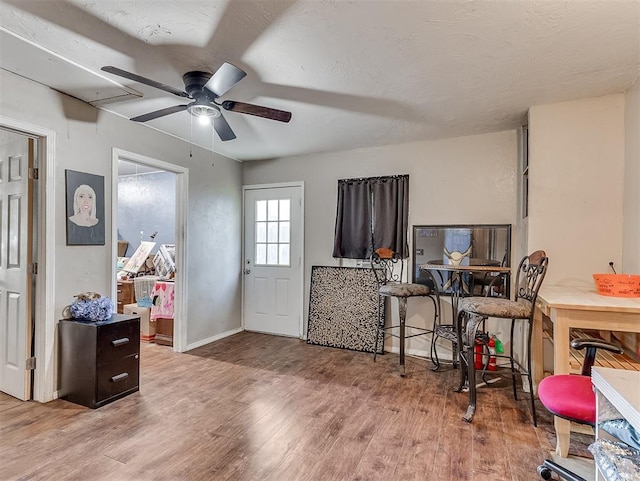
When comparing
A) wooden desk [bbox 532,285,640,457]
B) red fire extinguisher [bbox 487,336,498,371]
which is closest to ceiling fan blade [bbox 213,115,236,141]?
wooden desk [bbox 532,285,640,457]

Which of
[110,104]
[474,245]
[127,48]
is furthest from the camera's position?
[474,245]

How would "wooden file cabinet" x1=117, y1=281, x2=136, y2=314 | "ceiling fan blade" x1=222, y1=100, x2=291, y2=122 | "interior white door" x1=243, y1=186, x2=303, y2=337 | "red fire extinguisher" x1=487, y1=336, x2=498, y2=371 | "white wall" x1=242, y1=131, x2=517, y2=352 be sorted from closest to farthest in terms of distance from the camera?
"ceiling fan blade" x1=222, y1=100, x2=291, y2=122
"red fire extinguisher" x1=487, y1=336, x2=498, y2=371
"white wall" x1=242, y1=131, x2=517, y2=352
"interior white door" x1=243, y1=186, x2=303, y2=337
"wooden file cabinet" x1=117, y1=281, x2=136, y2=314

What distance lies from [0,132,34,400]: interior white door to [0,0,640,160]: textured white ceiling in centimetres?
72

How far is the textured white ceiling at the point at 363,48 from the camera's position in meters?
1.74

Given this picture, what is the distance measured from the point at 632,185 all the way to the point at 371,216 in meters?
2.37

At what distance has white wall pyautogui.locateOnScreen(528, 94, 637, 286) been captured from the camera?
2703mm

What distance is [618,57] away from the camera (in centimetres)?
215

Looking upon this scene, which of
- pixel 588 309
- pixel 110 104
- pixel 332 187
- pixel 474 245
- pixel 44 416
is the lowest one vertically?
pixel 44 416

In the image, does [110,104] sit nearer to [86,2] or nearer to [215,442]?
[86,2]

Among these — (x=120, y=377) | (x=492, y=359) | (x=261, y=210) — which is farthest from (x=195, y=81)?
(x=492, y=359)

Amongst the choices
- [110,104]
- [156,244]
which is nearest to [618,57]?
[110,104]

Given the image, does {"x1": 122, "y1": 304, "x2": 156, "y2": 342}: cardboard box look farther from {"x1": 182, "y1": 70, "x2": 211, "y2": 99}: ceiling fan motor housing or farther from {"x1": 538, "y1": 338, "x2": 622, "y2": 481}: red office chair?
{"x1": 538, "y1": 338, "x2": 622, "y2": 481}: red office chair

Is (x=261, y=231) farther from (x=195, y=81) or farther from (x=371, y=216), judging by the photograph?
(x=195, y=81)

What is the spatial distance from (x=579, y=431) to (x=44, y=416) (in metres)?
3.79
